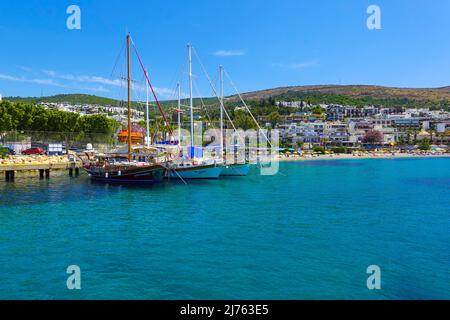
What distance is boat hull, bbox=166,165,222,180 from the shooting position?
45156 mm

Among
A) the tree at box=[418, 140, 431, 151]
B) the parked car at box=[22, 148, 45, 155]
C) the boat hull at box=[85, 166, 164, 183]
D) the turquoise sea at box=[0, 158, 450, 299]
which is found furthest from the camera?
the tree at box=[418, 140, 431, 151]

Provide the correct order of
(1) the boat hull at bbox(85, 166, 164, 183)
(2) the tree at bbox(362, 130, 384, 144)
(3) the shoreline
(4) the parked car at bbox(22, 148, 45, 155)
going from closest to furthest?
(1) the boat hull at bbox(85, 166, 164, 183) < (4) the parked car at bbox(22, 148, 45, 155) < (3) the shoreline < (2) the tree at bbox(362, 130, 384, 144)

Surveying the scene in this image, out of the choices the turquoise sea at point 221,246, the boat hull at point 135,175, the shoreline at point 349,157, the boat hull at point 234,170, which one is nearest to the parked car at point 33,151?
the boat hull at point 135,175

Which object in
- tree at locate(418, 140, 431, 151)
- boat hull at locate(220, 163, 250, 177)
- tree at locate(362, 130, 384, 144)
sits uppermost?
tree at locate(362, 130, 384, 144)

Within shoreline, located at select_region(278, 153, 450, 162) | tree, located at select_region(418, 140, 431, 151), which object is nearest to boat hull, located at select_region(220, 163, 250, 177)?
shoreline, located at select_region(278, 153, 450, 162)

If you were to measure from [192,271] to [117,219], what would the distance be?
1120 centimetres

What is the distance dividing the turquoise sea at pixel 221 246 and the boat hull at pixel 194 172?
35.9ft

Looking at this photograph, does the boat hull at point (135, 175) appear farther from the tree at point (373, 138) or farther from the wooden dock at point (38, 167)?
the tree at point (373, 138)

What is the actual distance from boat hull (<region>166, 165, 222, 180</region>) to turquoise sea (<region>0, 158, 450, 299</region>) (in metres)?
10.9

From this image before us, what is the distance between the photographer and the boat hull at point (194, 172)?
45.2 m

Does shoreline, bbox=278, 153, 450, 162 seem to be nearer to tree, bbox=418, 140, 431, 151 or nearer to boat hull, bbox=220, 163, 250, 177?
tree, bbox=418, 140, 431, 151

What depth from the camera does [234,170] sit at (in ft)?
174

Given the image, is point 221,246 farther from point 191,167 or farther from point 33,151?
point 33,151

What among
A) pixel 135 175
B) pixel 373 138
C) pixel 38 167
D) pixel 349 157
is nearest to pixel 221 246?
pixel 135 175
